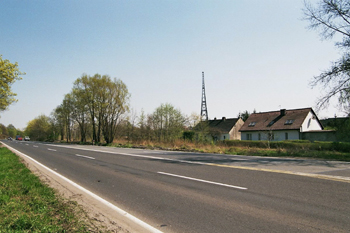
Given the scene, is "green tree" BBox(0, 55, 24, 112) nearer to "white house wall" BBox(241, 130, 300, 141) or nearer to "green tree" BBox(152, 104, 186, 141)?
"green tree" BBox(152, 104, 186, 141)

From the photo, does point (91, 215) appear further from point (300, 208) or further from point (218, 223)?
point (300, 208)

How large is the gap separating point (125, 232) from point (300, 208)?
11.6 ft

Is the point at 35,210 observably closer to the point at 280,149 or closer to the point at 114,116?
the point at 280,149

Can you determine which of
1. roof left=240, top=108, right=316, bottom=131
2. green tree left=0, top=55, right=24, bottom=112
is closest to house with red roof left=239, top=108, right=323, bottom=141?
roof left=240, top=108, right=316, bottom=131

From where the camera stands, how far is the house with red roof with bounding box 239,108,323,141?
1865 inches

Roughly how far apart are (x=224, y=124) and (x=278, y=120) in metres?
18.4

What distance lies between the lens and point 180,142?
28734mm

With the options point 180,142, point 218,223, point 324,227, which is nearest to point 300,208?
point 324,227

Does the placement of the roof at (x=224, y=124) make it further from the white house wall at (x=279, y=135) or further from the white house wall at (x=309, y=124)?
the white house wall at (x=309, y=124)

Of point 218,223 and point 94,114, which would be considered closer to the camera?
point 218,223

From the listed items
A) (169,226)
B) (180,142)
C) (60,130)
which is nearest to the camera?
(169,226)

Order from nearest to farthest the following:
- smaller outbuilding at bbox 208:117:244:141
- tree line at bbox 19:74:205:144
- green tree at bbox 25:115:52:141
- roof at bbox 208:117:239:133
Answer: tree line at bbox 19:74:205:144, smaller outbuilding at bbox 208:117:244:141, roof at bbox 208:117:239:133, green tree at bbox 25:115:52:141

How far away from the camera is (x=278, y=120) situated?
51969 millimetres

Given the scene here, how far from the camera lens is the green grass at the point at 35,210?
4215mm
